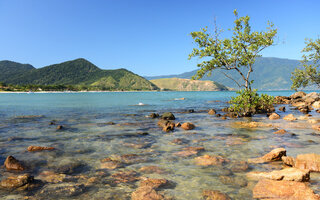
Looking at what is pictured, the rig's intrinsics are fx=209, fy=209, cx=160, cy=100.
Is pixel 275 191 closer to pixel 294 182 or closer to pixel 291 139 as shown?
pixel 294 182

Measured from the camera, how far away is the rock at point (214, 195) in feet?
20.7

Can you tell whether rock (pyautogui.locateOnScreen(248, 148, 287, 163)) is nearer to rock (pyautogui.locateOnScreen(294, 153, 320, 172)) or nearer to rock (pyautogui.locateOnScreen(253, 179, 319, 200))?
rock (pyautogui.locateOnScreen(294, 153, 320, 172))

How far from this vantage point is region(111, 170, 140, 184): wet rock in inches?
301

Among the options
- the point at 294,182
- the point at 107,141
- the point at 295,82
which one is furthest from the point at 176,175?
the point at 295,82

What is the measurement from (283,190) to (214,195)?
6.84 ft

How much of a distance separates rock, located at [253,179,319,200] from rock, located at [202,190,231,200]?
89 cm

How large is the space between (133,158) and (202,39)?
2170 cm

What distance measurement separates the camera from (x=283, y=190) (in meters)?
6.37

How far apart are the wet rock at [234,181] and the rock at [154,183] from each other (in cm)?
208

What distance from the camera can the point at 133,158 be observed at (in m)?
10.4

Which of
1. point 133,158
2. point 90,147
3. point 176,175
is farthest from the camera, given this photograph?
point 90,147

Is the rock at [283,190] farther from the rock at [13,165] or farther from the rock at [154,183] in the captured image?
the rock at [13,165]

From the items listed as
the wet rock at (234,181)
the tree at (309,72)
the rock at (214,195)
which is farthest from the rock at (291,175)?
the tree at (309,72)

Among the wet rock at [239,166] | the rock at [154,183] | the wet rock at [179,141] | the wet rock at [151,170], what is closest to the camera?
the rock at [154,183]
